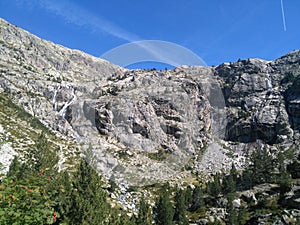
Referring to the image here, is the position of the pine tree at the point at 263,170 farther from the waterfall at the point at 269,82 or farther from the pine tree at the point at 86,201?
→ the waterfall at the point at 269,82

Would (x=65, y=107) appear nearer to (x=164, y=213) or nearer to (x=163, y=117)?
(x=163, y=117)

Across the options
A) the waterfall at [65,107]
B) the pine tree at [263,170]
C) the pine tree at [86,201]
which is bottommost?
the pine tree at [86,201]

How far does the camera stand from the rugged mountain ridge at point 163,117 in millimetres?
122375

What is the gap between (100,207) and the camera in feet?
79.6

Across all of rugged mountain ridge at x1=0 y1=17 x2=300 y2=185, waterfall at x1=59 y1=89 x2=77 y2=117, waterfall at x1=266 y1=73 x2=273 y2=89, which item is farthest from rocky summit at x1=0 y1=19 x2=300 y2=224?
waterfall at x1=266 y1=73 x2=273 y2=89

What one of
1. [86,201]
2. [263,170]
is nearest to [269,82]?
[263,170]

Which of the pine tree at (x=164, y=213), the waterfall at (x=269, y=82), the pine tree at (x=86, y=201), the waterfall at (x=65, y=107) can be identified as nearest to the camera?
the pine tree at (x=86, y=201)

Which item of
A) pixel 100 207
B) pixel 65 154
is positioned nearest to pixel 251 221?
pixel 100 207

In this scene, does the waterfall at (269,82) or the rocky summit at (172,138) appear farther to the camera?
the waterfall at (269,82)

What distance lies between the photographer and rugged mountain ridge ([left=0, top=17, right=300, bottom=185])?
122m

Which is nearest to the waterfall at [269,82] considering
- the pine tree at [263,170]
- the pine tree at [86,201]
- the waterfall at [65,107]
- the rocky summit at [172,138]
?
the rocky summit at [172,138]

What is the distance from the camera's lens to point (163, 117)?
154125 mm

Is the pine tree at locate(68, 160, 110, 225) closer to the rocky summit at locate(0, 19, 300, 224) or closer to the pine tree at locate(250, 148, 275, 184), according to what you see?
the rocky summit at locate(0, 19, 300, 224)

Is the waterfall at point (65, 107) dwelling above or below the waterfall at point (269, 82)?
below
